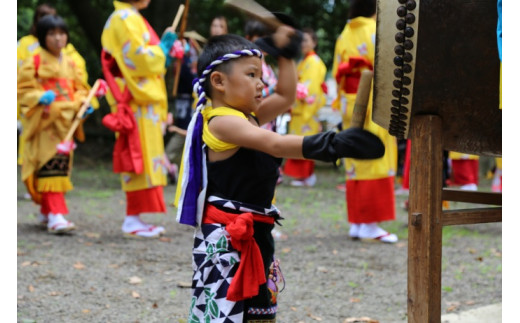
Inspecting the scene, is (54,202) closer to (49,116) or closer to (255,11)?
(49,116)

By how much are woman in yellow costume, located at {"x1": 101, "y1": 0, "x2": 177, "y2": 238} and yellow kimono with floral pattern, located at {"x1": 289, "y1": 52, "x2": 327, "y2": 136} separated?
4.10 meters

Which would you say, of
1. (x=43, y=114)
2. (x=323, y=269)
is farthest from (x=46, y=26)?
(x=323, y=269)

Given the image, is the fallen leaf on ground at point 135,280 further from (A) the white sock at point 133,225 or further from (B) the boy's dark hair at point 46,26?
(B) the boy's dark hair at point 46,26

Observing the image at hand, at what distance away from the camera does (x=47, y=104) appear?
5.82 meters

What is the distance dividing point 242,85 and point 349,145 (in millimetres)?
679

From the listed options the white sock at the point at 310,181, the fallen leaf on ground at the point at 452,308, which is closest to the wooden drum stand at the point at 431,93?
the fallen leaf on ground at the point at 452,308

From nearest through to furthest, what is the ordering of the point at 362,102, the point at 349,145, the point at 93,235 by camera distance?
the point at 349,145 < the point at 362,102 < the point at 93,235

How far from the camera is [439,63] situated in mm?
2383

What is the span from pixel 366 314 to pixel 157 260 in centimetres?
183

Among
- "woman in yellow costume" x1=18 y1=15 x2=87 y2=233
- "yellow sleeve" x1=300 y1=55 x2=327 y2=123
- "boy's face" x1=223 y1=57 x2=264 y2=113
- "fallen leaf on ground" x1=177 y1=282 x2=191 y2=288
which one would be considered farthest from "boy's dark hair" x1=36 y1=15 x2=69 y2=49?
"yellow sleeve" x1=300 y1=55 x2=327 y2=123

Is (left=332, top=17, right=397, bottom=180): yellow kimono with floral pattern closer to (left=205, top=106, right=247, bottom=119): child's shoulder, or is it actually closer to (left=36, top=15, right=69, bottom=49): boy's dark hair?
(left=36, top=15, right=69, bottom=49): boy's dark hair

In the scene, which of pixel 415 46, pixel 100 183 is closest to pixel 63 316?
pixel 415 46

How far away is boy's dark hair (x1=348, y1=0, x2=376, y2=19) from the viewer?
5.46 m

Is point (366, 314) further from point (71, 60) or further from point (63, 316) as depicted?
point (71, 60)
